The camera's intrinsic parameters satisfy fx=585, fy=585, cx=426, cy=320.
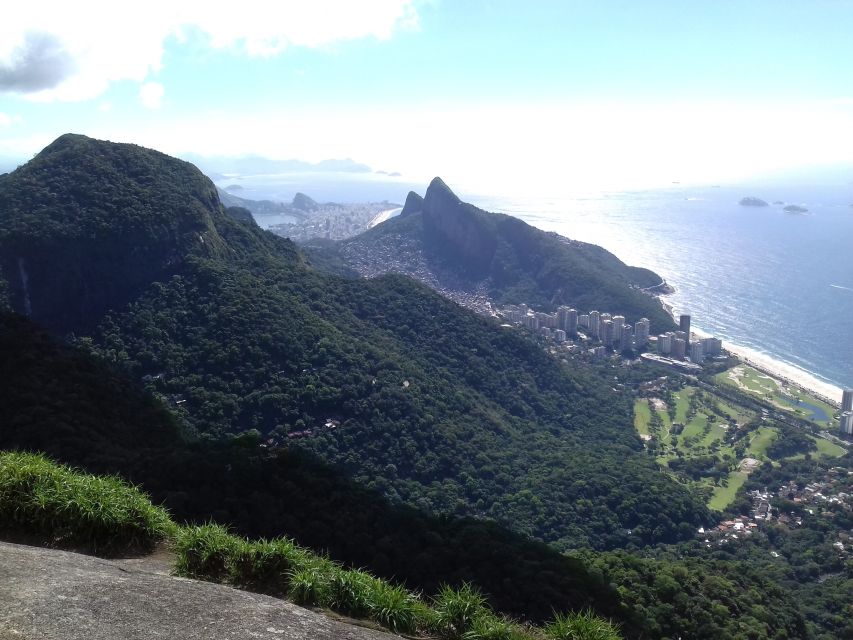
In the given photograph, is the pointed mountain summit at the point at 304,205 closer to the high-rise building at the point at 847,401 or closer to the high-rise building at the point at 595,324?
the high-rise building at the point at 595,324

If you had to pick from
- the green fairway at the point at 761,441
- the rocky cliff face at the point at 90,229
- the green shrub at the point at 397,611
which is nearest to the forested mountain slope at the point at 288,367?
the rocky cliff face at the point at 90,229

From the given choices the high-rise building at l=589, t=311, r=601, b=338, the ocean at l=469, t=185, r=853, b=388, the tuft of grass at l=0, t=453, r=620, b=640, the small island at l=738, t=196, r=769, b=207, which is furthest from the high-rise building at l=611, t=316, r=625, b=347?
the small island at l=738, t=196, r=769, b=207

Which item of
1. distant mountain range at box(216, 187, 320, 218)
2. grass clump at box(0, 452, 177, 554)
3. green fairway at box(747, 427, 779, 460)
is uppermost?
distant mountain range at box(216, 187, 320, 218)

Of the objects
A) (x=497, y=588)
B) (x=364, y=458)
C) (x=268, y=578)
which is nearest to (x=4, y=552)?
(x=268, y=578)

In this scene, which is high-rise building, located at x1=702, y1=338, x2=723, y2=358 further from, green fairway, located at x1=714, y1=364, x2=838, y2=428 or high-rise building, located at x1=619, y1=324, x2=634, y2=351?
high-rise building, located at x1=619, y1=324, x2=634, y2=351

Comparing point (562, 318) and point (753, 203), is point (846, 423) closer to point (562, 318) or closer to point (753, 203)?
point (562, 318)

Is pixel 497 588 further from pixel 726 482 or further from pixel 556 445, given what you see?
pixel 726 482

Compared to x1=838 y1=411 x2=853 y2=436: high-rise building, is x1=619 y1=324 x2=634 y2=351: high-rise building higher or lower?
x1=619 y1=324 x2=634 y2=351: high-rise building
